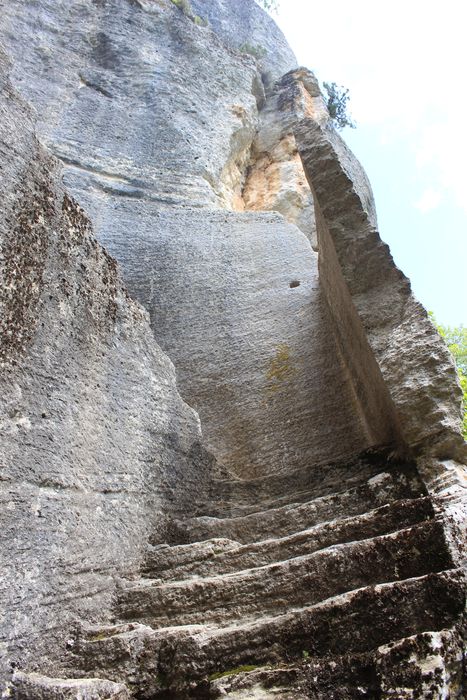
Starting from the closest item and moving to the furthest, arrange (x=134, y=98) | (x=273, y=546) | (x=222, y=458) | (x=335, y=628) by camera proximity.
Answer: (x=335, y=628)
(x=273, y=546)
(x=222, y=458)
(x=134, y=98)

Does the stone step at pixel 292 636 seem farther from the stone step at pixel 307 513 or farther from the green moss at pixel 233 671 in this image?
the stone step at pixel 307 513

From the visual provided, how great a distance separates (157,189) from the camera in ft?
27.2

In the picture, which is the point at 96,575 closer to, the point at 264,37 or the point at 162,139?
the point at 162,139

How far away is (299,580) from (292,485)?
48.5 inches

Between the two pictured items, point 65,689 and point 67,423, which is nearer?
point 65,689

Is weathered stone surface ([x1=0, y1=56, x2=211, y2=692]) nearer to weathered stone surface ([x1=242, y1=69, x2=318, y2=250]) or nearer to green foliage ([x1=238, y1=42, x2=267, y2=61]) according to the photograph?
weathered stone surface ([x1=242, y1=69, x2=318, y2=250])

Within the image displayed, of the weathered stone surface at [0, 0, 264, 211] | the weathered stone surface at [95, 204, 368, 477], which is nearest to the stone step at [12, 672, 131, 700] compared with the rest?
the weathered stone surface at [95, 204, 368, 477]

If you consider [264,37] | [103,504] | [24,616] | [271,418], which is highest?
[264,37]

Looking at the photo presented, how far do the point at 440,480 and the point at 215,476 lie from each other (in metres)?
1.72

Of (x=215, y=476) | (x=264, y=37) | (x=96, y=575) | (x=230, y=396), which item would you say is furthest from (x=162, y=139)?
(x=264, y=37)

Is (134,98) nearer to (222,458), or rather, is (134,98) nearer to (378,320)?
(222,458)

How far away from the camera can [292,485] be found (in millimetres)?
4027

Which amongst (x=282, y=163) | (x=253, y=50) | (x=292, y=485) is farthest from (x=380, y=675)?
(x=253, y=50)

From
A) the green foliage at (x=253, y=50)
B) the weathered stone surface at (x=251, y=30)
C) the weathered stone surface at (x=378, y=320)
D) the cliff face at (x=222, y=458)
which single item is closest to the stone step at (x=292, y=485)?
the cliff face at (x=222, y=458)
